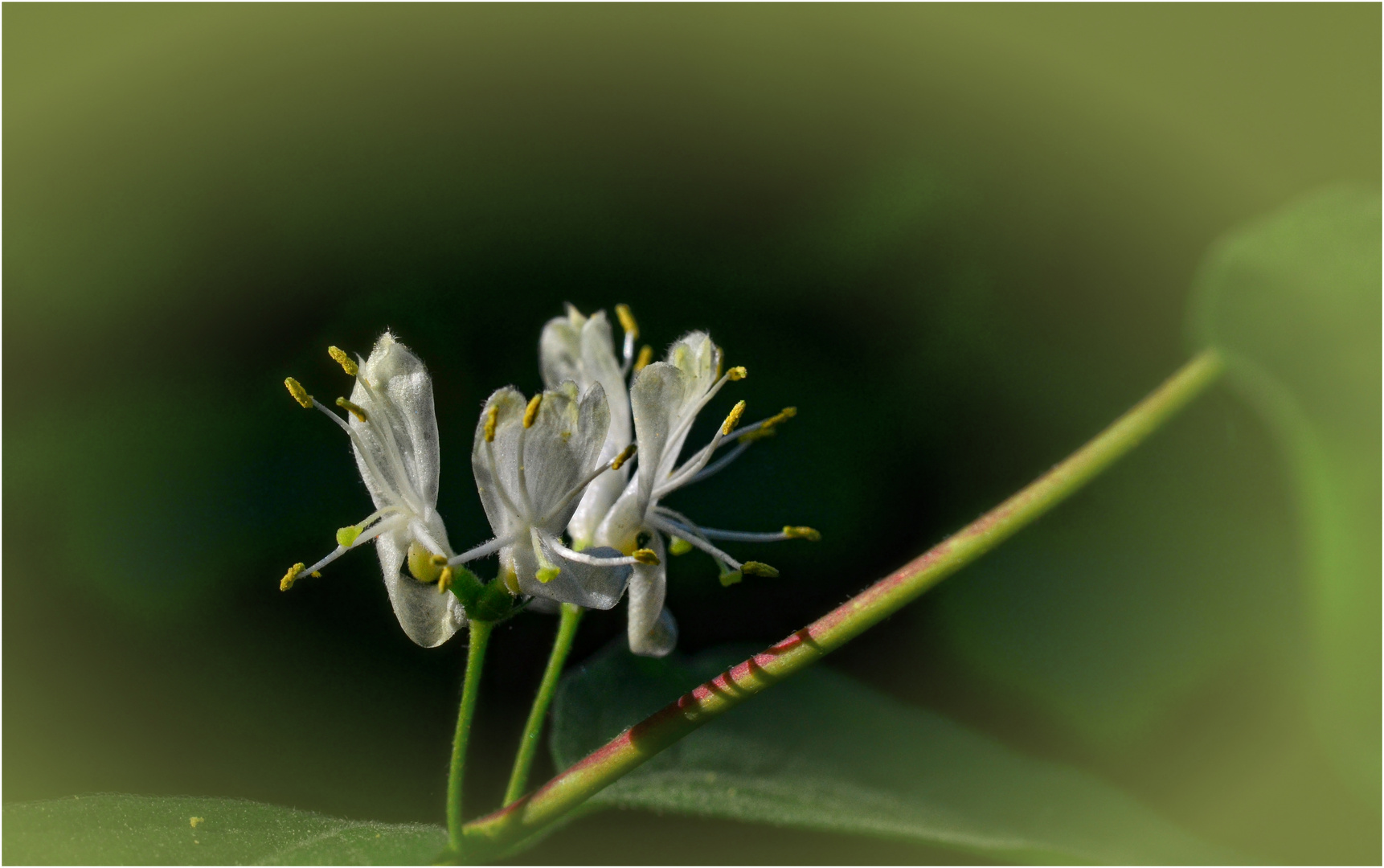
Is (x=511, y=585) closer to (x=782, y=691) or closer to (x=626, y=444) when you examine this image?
(x=626, y=444)

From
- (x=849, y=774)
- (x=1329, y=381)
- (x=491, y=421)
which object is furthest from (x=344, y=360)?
(x=1329, y=381)

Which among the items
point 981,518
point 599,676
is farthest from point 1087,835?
point 599,676

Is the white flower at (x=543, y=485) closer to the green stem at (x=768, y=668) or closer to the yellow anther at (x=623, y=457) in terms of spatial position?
the yellow anther at (x=623, y=457)

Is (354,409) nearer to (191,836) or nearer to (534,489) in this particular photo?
(534,489)

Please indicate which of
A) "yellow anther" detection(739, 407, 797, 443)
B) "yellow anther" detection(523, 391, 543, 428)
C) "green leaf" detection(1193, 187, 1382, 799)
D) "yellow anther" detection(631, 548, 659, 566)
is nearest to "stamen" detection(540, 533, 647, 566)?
"yellow anther" detection(631, 548, 659, 566)

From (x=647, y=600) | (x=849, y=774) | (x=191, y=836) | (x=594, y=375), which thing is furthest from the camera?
(x=849, y=774)

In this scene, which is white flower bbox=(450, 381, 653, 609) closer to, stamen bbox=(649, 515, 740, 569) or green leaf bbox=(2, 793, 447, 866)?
stamen bbox=(649, 515, 740, 569)
